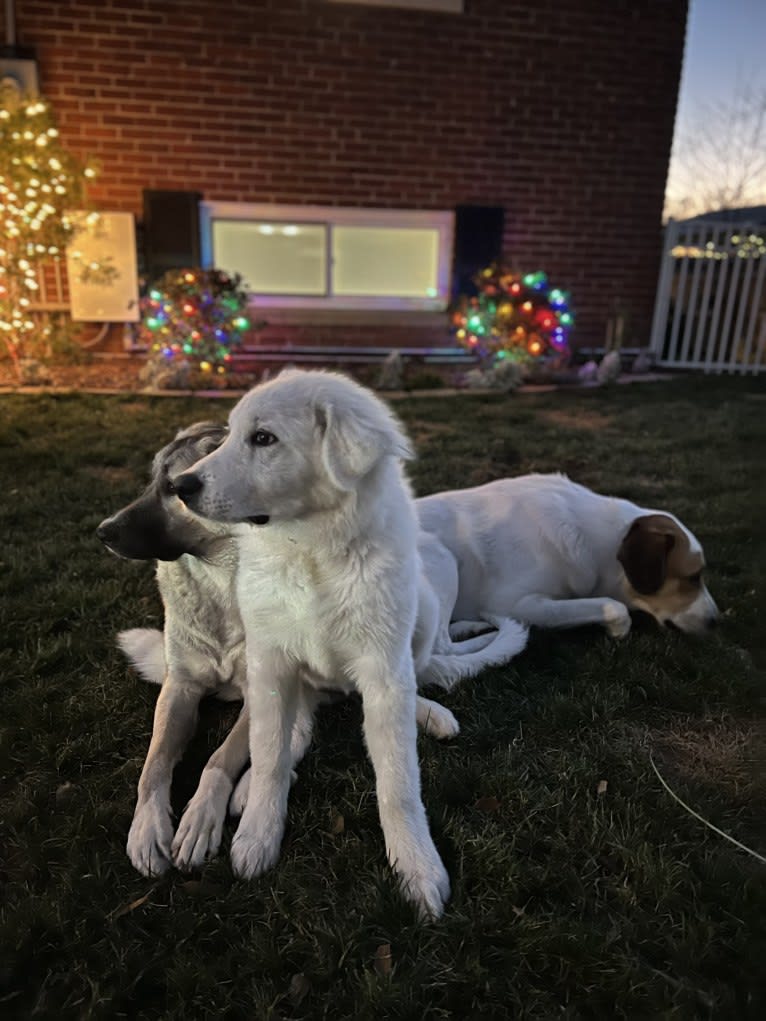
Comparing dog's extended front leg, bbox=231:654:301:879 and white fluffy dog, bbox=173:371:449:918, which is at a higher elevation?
white fluffy dog, bbox=173:371:449:918

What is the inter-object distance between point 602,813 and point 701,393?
7853 mm

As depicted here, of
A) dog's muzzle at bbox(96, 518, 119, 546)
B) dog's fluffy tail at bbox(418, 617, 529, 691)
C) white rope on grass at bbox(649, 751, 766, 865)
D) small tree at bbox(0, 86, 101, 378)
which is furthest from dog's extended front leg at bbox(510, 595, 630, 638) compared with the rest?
small tree at bbox(0, 86, 101, 378)

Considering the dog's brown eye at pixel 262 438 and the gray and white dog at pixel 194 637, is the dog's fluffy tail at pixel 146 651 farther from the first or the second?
the dog's brown eye at pixel 262 438

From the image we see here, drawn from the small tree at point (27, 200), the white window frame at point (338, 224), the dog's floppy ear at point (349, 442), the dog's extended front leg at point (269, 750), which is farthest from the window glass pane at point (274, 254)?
the dog's extended front leg at point (269, 750)

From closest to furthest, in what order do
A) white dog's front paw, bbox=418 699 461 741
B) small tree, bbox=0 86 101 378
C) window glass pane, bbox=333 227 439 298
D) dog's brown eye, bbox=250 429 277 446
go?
dog's brown eye, bbox=250 429 277 446 → white dog's front paw, bbox=418 699 461 741 → small tree, bbox=0 86 101 378 → window glass pane, bbox=333 227 439 298

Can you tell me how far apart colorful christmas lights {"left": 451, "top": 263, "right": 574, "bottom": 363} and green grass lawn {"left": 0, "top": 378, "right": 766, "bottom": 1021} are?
20.6 ft

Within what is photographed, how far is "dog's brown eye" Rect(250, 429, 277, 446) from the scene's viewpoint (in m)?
1.96

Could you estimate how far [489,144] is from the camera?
1015cm

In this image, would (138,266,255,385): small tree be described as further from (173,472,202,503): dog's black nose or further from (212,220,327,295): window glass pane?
(173,472,202,503): dog's black nose

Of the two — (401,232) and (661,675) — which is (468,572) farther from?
(401,232)

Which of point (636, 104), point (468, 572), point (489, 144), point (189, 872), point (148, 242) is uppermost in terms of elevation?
point (636, 104)

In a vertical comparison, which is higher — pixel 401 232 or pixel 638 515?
pixel 401 232

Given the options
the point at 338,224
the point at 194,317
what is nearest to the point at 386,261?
the point at 338,224

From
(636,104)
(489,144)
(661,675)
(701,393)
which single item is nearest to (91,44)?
(489,144)
